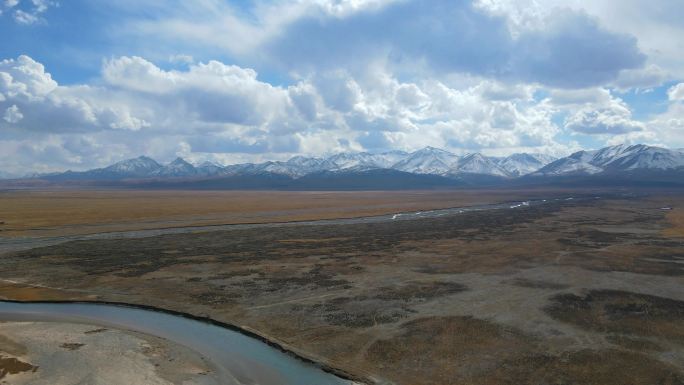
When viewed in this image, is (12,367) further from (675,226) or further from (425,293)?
(675,226)

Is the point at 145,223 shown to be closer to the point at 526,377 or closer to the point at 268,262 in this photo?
the point at 268,262

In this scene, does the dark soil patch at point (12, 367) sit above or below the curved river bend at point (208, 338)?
above

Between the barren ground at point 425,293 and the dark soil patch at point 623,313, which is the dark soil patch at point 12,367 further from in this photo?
the dark soil patch at point 623,313

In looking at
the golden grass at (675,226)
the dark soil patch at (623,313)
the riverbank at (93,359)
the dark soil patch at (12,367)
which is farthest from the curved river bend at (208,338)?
the golden grass at (675,226)

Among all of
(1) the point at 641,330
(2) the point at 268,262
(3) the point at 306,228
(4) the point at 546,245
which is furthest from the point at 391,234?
(1) the point at 641,330

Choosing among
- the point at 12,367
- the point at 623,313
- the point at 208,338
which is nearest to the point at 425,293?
the point at 623,313

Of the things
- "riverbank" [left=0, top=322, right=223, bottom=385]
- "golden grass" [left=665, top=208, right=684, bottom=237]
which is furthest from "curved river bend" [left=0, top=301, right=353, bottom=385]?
"golden grass" [left=665, top=208, right=684, bottom=237]
